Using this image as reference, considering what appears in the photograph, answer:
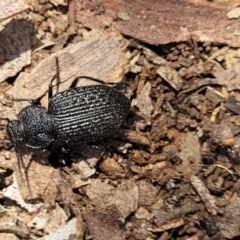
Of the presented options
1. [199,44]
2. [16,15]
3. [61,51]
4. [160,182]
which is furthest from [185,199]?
[16,15]

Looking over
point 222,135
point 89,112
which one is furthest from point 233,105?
point 89,112

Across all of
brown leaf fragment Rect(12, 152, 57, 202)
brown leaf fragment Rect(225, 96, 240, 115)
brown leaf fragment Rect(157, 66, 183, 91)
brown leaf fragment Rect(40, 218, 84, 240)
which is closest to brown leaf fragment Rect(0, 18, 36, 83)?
brown leaf fragment Rect(12, 152, 57, 202)

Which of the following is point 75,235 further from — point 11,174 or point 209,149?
point 209,149

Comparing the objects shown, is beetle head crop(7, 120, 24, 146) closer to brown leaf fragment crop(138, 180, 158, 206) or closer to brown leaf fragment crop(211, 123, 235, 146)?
brown leaf fragment crop(138, 180, 158, 206)

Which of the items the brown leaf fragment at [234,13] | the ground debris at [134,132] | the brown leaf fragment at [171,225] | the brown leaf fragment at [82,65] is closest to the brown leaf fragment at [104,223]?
the ground debris at [134,132]

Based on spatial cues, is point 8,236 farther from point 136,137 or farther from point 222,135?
point 222,135

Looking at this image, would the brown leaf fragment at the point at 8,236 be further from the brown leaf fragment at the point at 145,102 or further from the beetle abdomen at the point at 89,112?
the brown leaf fragment at the point at 145,102
